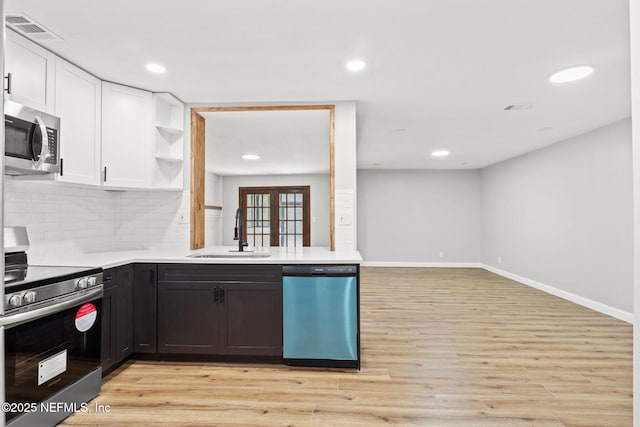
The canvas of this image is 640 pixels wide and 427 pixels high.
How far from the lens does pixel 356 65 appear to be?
270cm

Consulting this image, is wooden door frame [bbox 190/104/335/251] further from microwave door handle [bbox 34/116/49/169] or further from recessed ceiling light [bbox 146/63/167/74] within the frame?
microwave door handle [bbox 34/116/49/169]

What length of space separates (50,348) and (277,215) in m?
6.42

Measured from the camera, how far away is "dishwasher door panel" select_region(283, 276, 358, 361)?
272 cm

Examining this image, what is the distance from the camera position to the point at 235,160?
20.6 feet

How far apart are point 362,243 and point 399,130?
4093mm

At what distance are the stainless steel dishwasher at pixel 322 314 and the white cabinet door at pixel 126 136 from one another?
1.70 m

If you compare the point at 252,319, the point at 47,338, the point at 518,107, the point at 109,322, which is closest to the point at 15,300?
the point at 47,338

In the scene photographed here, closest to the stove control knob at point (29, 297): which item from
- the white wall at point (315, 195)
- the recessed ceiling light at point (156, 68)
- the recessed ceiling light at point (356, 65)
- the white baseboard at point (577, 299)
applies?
the recessed ceiling light at point (156, 68)

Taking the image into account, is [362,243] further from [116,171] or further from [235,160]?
[116,171]

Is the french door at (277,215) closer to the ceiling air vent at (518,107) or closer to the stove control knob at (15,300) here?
the ceiling air vent at (518,107)

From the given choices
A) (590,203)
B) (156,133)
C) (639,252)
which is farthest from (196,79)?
(590,203)

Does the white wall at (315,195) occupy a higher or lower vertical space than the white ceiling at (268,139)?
lower

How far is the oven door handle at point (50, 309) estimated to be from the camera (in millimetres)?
1746

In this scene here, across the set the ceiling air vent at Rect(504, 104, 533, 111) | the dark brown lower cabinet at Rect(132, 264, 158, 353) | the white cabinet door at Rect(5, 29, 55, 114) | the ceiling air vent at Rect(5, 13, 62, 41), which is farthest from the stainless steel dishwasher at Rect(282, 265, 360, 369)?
the ceiling air vent at Rect(504, 104, 533, 111)
